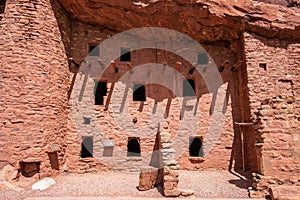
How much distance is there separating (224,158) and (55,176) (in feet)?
24.6

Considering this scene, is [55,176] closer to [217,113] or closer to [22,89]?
[22,89]

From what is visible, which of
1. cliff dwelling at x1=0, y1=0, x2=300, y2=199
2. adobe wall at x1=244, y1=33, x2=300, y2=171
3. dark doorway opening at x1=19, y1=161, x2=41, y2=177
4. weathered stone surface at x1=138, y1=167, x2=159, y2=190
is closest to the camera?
weathered stone surface at x1=138, y1=167, x2=159, y2=190

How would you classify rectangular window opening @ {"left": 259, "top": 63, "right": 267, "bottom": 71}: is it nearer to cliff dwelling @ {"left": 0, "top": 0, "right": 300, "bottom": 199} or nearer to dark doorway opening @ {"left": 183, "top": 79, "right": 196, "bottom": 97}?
cliff dwelling @ {"left": 0, "top": 0, "right": 300, "bottom": 199}

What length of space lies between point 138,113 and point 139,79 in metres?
1.71

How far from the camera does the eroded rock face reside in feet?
33.6

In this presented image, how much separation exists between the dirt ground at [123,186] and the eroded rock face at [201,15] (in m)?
6.67

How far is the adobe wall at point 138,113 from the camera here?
10.8 m

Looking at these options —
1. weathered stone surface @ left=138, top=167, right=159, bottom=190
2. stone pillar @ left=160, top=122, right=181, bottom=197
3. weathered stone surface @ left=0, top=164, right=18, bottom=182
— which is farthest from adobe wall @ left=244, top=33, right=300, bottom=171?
weathered stone surface @ left=0, top=164, right=18, bottom=182

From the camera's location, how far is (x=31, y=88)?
888 centimetres

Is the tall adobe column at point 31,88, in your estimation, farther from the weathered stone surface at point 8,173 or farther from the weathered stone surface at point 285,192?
the weathered stone surface at point 285,192

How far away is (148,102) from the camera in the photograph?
1168 centimetres

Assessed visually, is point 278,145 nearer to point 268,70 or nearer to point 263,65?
point 268,70

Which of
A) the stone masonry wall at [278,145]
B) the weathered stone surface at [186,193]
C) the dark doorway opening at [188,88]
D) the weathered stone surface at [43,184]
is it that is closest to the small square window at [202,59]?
the dark doorway opening at [188,88]

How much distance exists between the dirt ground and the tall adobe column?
3.76 feet
